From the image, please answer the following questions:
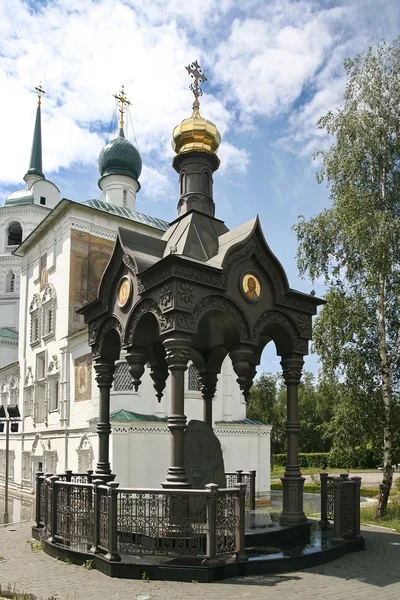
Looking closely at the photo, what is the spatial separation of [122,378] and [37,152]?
83.8 feet

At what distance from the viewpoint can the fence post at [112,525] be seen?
6.84 m

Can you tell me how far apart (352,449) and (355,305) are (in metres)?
3.61

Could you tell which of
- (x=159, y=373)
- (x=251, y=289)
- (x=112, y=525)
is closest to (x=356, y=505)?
(x=251, y=289)

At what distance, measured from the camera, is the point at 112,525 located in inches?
273

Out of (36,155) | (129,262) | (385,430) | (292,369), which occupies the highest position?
(36,155)

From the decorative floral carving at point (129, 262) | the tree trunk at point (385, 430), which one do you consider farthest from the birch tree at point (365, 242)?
the decorative floral carving at point (129, 262)

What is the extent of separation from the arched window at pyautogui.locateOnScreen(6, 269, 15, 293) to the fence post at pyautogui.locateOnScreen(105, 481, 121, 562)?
3157cm

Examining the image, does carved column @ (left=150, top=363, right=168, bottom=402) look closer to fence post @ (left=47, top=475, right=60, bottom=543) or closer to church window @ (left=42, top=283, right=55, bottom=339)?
fence post @ (left=47, top=475, right=60, bottom=543)

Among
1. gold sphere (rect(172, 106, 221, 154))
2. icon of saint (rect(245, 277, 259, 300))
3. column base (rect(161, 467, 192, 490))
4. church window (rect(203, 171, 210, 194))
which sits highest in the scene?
gold sphere (rect(172, 106, 221, 154))

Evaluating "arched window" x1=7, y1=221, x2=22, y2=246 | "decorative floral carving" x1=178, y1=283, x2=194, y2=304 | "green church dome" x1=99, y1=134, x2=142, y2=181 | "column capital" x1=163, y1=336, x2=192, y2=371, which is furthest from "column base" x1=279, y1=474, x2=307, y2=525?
"arched window" x1=7, y1=221, x2=22, y2=246

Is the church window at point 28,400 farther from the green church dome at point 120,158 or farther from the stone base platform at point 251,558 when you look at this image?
the stone base platform at point 251,558

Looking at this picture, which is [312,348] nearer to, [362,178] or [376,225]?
[376,225]

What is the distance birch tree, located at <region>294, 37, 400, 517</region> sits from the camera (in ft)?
44.8

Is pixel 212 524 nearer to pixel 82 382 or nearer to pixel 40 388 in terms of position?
pixel 82 382
